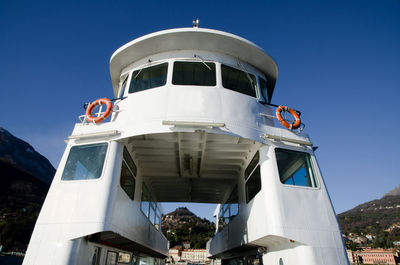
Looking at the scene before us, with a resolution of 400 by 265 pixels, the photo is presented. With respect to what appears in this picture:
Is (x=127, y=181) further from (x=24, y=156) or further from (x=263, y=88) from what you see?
(x=24, y=156)

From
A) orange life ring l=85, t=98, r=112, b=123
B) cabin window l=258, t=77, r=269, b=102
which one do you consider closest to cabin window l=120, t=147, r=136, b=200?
orange life ring l=85, t=98, r=112, b=123

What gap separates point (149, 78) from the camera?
7.41m

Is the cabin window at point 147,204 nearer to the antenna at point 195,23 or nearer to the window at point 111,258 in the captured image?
the window at point 111,258

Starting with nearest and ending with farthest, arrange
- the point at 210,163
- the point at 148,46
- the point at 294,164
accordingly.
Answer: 1. the point at 294,164
2. the point at 148,46
3. the point at 210,163

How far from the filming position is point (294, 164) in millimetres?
6324

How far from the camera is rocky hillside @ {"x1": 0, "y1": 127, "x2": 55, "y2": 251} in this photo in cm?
7656

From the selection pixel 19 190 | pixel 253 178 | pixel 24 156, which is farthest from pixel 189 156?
pixel 24 156

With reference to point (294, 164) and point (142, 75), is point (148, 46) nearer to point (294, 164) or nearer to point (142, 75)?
point (142, 75)

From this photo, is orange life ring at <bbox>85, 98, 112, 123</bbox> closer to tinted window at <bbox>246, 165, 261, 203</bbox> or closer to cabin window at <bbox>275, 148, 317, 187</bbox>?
tinted window at <bbox>246, 165, 261, 203</bbox>

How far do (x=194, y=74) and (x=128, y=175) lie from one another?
3.51 metres

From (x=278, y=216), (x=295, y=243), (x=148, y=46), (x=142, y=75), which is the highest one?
(x=148, y=46)

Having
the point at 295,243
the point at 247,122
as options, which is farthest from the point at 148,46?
the point at 295,243

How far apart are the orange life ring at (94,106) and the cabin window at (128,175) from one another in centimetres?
103

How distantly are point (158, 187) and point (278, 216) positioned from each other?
23.8 feet
